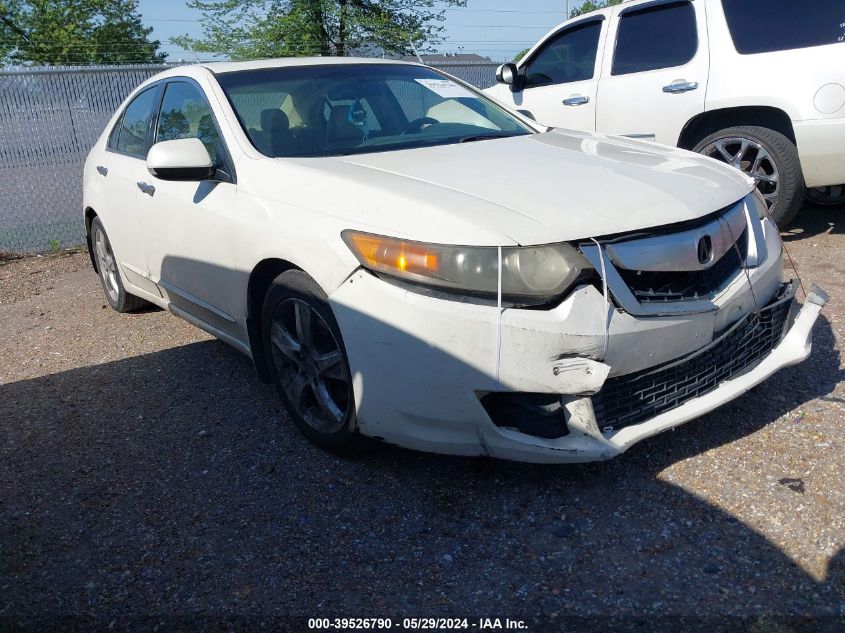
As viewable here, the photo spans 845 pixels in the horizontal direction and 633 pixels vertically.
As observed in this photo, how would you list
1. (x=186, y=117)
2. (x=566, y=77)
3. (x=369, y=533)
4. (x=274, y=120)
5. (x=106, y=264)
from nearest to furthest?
(x=369, y=533)
(x=274, y=120)
(x=186, y=117)
(x=106, y=264)
(x=566, y=77)

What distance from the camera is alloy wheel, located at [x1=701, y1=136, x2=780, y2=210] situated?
19.3 feet

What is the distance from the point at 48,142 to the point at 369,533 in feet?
23.6

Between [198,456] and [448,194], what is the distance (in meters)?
1.63

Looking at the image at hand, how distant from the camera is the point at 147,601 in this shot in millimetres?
2643

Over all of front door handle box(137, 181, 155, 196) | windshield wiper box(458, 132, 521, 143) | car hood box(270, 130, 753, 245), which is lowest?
front door handle box(137, 181, 155, 196)

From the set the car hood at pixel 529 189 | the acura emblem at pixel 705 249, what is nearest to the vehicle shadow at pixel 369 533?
the car hood at pixel 529 189

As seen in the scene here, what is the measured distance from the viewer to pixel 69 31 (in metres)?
33.1

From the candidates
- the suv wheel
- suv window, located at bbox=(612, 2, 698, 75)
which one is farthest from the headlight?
suv window, located at bbox=(612, 2, 698, 75)

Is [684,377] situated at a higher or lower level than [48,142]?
lower

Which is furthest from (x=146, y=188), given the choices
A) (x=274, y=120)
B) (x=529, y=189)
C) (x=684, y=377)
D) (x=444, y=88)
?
(x=684, y=377)

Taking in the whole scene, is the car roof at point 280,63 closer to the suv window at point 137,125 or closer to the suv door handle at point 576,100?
the suv window at point 137,125

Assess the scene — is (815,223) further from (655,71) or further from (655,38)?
(655,38)

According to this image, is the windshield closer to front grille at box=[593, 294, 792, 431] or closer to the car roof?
the car roof

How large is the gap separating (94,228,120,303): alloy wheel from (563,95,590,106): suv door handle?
12.9 ft
